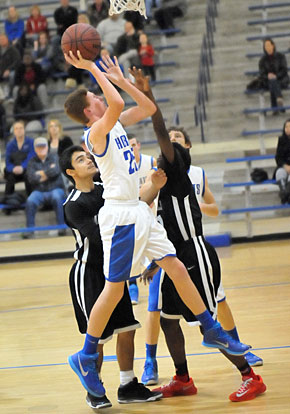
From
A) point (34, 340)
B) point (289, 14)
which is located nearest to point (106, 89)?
point (34, 340)

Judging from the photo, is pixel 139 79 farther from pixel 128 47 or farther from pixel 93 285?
pixel 128 47

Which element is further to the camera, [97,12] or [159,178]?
[97,12]

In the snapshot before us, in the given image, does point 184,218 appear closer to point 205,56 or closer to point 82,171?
point 82,171

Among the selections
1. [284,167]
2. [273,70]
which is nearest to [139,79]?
[284,167]

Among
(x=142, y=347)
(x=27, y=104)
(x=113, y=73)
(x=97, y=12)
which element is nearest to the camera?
(x=113, y=73)

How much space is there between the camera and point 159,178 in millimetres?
4297

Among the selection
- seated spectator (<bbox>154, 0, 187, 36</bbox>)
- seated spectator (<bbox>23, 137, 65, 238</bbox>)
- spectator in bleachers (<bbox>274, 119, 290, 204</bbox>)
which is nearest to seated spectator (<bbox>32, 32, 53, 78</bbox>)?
seated spectator (<bbox>154, 0, 187, 36</bbox>)

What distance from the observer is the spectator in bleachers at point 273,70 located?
12.8 m

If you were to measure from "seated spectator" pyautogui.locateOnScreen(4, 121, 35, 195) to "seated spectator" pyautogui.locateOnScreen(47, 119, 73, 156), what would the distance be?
1.33 ft

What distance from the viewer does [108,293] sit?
423cm

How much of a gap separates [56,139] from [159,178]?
7.56 metres

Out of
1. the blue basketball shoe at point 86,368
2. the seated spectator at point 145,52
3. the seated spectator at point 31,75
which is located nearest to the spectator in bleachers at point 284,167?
the seated spectator at point 145,52

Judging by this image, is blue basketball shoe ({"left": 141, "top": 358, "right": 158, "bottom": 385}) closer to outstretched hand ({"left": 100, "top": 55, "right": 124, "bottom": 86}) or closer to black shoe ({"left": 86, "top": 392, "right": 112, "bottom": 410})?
black shoe ({"left": 86, "top": 392, "right": 112, "bottom": 410})

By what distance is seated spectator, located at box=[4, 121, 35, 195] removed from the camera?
37.9ft
